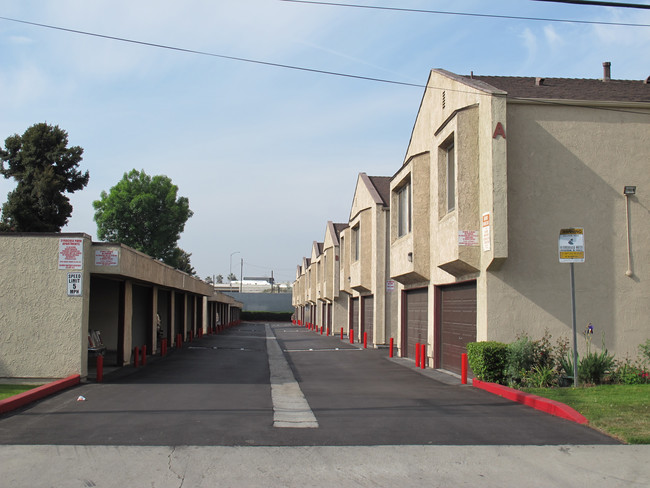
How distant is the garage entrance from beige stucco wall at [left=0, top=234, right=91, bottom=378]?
9177mm

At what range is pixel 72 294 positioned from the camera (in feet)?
48.4

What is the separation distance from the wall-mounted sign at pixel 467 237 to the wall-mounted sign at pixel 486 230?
0.30 metres

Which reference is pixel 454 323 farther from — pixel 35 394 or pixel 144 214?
pixel 144 214

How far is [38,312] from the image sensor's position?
14781 mm

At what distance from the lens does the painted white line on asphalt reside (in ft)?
31.6

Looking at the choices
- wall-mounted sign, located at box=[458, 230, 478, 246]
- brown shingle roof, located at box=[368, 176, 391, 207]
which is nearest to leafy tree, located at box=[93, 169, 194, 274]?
brown shingle roof, located at box=[368, 176, 391, 207]

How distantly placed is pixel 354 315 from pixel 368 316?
4675 millimetres

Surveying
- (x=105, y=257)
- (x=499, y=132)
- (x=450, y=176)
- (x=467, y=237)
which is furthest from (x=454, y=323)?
(x=105, y=257)

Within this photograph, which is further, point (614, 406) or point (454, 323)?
point (454, 323)

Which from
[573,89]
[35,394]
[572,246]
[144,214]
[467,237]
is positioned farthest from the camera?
[144,214]

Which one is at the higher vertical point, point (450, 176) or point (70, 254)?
point (450, 176)

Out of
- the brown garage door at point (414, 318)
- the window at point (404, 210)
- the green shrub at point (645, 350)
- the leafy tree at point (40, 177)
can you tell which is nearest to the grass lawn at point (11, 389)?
the brown garage door at point (414, 318)

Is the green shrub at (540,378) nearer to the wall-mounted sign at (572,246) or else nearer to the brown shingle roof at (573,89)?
A: the wall-mounted sign at (572,246)

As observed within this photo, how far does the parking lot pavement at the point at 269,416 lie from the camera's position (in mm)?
8500
